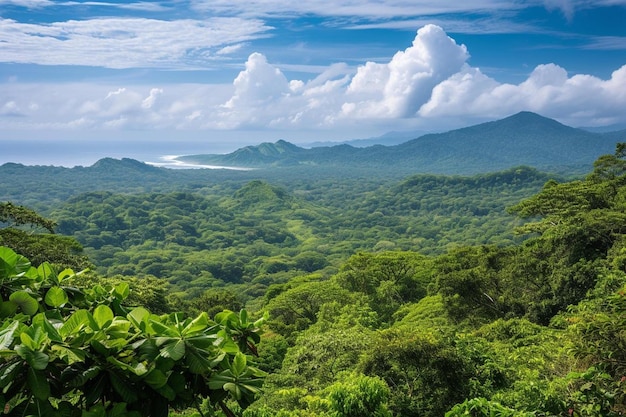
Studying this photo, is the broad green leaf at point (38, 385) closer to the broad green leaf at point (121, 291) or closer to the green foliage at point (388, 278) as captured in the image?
the broad green leaf at point (121, 291)

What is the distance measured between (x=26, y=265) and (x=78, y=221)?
428ft

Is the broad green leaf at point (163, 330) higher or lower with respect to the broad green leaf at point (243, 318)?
higher

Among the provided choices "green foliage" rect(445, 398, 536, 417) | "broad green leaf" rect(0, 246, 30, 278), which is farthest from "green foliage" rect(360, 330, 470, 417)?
"broad green leaf" rect(0, 246, 30, 278)

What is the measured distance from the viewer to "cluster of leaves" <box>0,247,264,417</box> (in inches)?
60.8

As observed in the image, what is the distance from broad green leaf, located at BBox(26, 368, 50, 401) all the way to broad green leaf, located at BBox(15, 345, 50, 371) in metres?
0.04

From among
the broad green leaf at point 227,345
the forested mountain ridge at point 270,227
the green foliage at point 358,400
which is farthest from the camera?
the forested mountain ridge at point 270,227

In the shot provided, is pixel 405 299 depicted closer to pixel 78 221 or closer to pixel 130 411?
pixel 130 411

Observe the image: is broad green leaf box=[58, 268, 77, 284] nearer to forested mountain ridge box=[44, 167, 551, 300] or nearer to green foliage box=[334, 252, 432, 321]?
green foliage box=[334, 252, 432, 321]

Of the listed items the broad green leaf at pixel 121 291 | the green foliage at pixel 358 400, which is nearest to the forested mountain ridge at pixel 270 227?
the green foliage at pixel 358 400

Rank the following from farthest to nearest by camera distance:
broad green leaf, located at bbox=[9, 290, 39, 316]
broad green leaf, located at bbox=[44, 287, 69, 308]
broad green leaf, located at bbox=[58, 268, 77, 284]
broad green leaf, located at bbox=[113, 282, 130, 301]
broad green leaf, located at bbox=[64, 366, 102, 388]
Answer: broad green leaf, located at bbox=[58, 268, 77, 284], broad green leaf, located at bbox=[113, 282, 130, 301], broad green leaf, located at bbox=[44, 287, 69, 308], broad green leaf, located at bbox=[9, 290, 39, 316], broad green leaf, located at bbox=[64, 366, 102, 388]

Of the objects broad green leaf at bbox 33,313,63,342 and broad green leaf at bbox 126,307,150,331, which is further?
broad green leaf at bbox 126,307,150,331

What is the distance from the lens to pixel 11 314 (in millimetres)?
1972

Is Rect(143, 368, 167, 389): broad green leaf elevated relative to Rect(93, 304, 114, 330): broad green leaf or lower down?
lower down

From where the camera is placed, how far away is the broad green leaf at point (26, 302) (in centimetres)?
195
